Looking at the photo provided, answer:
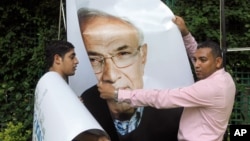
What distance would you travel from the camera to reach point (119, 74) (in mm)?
2953

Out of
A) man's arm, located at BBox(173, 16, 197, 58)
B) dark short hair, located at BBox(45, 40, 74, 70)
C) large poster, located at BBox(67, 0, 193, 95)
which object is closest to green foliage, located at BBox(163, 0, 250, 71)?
man's arm, located at BBox(173, 16, 197, 58)

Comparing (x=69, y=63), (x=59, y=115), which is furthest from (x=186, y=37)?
(x=59, y=115)

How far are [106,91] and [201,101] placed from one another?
558mm

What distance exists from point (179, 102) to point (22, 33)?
3728mm

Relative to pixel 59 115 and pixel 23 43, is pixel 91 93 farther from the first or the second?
pixel 23 43

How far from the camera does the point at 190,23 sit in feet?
17.9

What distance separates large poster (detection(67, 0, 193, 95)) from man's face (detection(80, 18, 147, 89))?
5cm

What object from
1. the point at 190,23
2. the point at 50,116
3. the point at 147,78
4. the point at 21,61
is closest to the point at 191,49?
the point at 147,78

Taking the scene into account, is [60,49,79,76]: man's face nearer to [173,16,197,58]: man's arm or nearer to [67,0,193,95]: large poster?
[67,0,193,95]: large poster

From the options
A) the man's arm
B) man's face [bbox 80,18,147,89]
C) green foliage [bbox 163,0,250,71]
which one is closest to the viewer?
man's face [bbox 80,18,147,89]

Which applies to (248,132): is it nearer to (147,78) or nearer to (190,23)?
(147,78)

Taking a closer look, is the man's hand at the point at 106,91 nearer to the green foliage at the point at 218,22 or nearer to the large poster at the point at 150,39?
the large poster at the point at 150,39

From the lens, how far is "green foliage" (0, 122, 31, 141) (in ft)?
15.8

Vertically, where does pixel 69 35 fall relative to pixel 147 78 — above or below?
above
